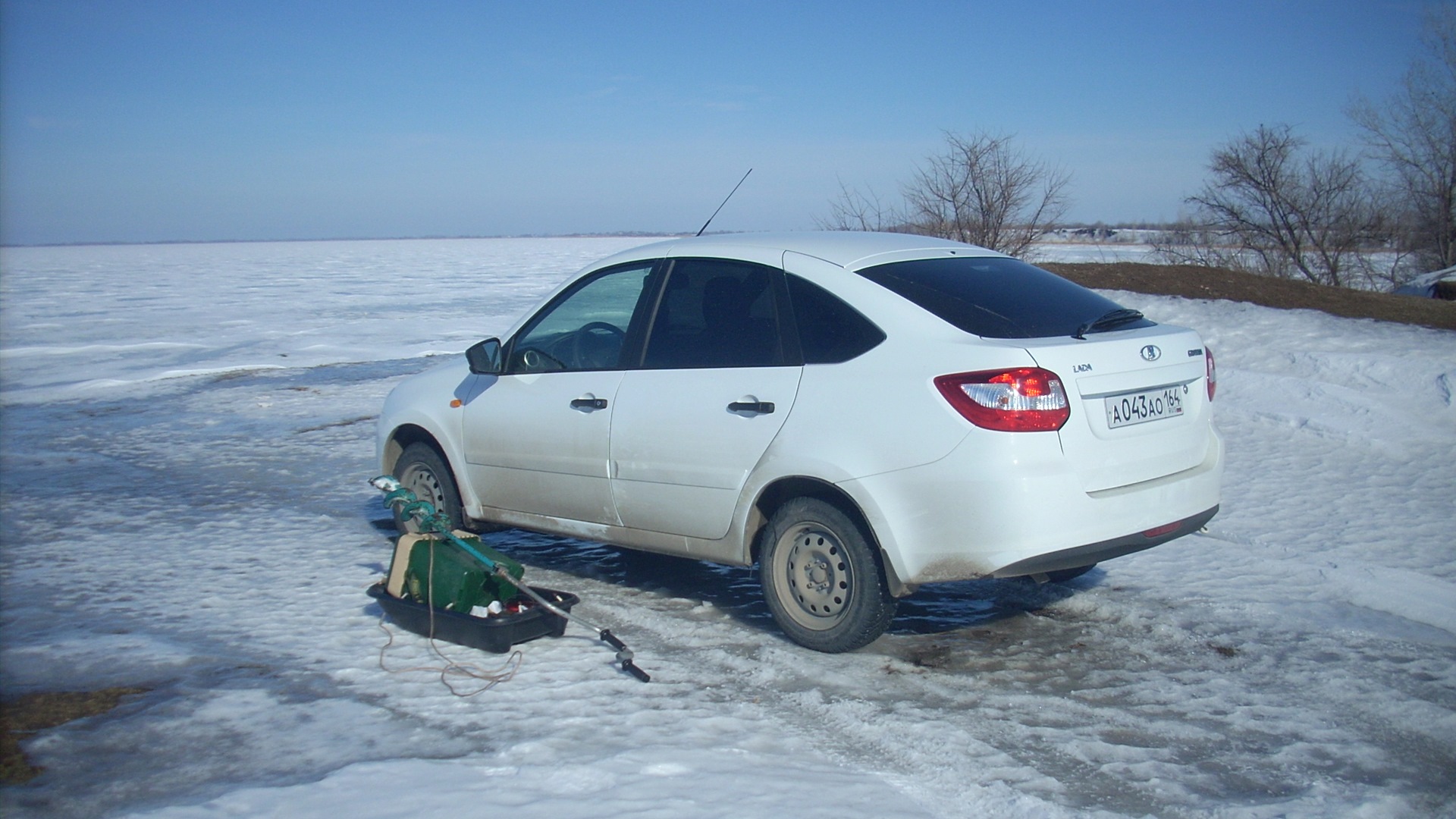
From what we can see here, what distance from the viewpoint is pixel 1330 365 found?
1158 centimetres

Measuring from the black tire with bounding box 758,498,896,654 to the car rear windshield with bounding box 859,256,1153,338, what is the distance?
0.94 m

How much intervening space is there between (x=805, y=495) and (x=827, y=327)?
0.71m

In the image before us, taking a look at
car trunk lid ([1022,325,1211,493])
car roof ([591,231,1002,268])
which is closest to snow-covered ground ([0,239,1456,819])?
car trunk lid ([1022,325,1211,493])

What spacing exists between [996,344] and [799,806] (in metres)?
1.85

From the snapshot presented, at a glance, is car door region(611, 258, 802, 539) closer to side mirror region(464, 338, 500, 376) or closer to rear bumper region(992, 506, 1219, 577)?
side mirror region(464, 338, 500, 376)

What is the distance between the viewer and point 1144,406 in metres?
4.46

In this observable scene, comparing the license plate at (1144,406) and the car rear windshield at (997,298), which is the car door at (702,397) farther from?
the license plate at (1144,406)

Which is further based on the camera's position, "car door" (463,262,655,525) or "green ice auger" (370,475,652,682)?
"car door" (463,262,655,525)

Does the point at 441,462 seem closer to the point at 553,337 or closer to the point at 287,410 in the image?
the point at 553,337

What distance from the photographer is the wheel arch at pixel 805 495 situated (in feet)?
14.7

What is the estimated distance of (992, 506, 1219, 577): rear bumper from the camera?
4.21 metres

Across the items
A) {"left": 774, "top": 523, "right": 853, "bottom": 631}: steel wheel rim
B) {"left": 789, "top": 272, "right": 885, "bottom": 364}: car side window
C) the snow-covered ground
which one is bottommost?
the snow-covered ground

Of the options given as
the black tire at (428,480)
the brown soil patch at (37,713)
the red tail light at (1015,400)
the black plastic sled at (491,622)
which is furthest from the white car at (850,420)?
the brown soil patch at (37,713)

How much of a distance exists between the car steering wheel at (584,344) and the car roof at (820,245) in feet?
1.28
